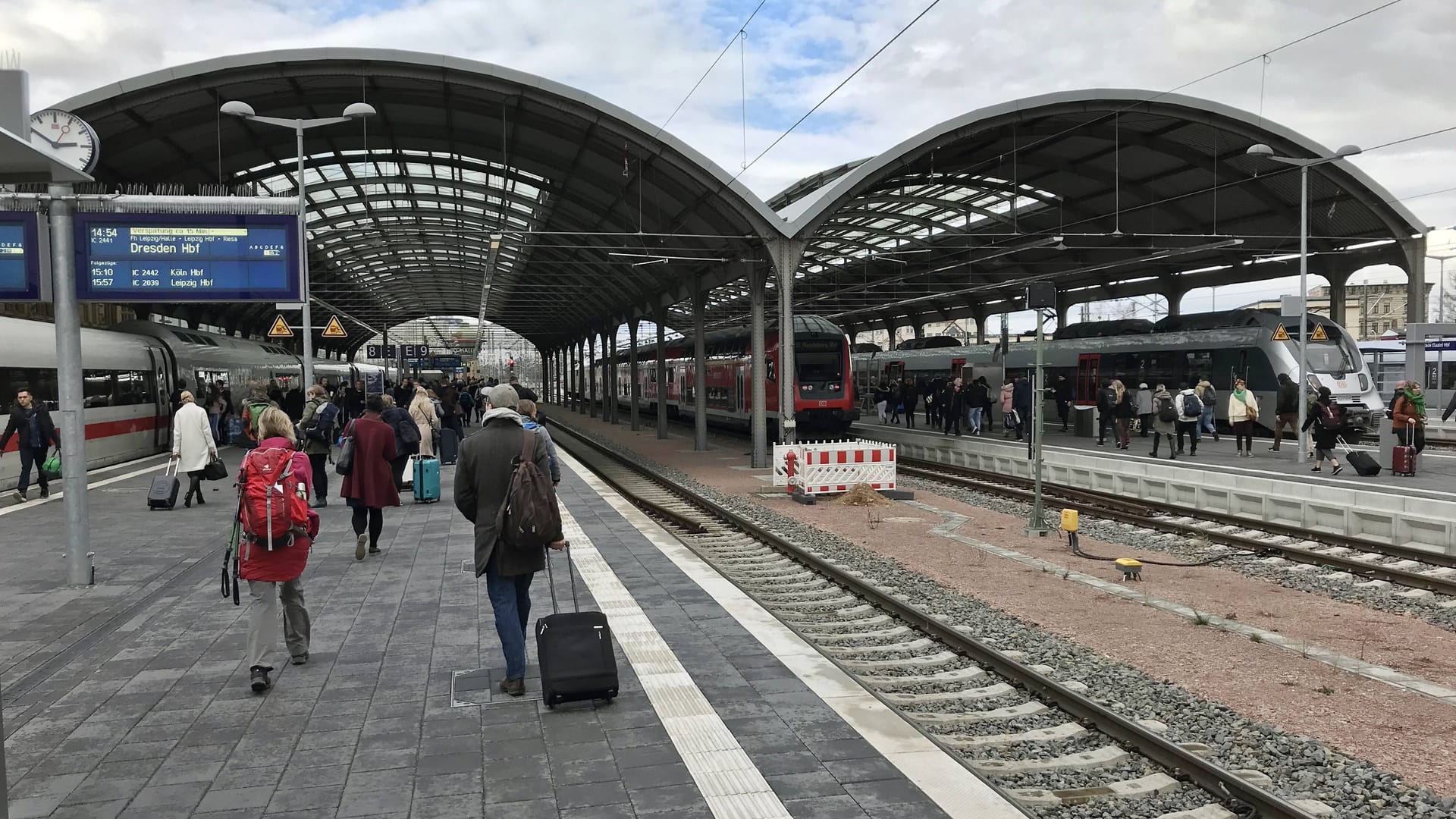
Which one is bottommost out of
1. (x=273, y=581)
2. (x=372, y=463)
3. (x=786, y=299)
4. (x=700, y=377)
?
(x=273, y=581)

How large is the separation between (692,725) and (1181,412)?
59.0ft

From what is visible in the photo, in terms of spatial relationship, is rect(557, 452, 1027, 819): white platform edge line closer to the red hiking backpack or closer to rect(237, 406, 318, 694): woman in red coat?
rect(237, 406, 318, 694): woman in red coat

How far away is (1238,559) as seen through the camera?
1044 centimetres

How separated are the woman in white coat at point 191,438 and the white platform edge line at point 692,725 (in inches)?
295

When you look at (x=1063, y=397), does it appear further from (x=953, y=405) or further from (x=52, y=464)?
(x=52, y=464)

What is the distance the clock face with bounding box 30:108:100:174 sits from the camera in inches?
359

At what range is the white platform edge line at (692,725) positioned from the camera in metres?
3.98

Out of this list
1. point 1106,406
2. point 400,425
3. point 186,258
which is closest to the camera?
point 186,258

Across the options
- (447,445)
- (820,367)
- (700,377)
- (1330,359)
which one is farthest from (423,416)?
(1330,359)

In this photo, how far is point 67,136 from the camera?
9.41 metres

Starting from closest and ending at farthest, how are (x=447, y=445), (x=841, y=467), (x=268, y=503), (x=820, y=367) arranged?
(x=268, y=503) < (x=841, y=467) < (x=447, y=445) < (x=820, y=367)

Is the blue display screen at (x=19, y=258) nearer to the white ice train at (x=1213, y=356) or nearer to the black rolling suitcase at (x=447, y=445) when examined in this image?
the black rolling suitcase at (x=447, y=445)

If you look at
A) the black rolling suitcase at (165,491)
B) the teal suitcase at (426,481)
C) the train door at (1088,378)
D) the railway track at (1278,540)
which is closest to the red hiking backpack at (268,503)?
the teal suitcase at (426,481)

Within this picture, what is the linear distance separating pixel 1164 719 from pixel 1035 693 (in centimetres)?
73
